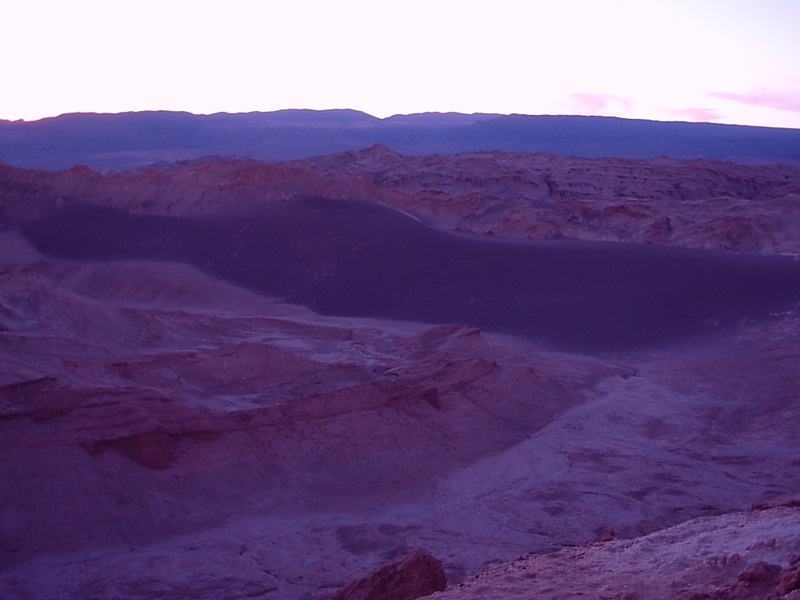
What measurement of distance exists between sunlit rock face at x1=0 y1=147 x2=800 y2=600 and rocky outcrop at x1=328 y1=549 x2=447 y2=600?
17.0 inches

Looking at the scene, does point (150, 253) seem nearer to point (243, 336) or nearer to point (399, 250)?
point (399, 250)

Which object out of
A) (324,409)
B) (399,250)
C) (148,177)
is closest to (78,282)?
(148,177)

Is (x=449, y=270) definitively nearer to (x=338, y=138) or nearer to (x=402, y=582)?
(x=402, y=582)

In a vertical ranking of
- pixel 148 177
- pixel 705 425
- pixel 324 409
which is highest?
pixel 148 177

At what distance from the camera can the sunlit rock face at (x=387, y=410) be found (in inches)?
304

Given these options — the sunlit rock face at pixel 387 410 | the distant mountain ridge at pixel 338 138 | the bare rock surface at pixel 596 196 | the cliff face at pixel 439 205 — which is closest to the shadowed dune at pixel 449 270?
the sunlit rock face at pixel 387 410

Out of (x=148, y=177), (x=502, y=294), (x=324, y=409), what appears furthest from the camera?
(x=148, y=177)

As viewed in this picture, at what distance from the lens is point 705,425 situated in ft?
44.4

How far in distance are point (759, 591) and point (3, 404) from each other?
314 inches

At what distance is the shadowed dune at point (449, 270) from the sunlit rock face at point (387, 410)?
0.31ft

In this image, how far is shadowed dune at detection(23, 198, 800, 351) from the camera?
68.2ft

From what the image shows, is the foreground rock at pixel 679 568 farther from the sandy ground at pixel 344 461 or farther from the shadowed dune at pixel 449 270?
the shadowed dune at pixel 449 270

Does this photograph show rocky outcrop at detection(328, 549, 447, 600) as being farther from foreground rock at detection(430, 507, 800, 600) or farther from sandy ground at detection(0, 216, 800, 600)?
sandy ground at detection(0, 216, 800, 600)

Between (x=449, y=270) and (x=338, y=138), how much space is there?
103961 mm
